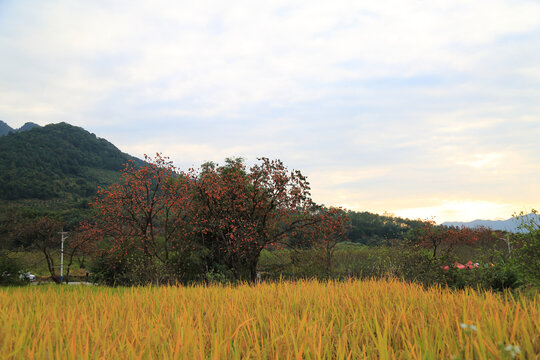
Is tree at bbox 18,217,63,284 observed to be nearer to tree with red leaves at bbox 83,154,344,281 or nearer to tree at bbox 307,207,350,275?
tree with red leaves at bbox 83,154,344,281

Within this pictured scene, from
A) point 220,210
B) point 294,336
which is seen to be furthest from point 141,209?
point 294,336

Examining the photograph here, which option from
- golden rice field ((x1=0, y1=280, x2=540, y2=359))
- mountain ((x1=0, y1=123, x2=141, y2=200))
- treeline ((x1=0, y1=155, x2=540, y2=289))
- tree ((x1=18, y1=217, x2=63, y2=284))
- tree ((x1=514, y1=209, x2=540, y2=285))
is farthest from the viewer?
mountain ((x1=0, y1=123, x2=141, y2=200))

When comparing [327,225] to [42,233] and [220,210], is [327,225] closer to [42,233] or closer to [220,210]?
[220,210]

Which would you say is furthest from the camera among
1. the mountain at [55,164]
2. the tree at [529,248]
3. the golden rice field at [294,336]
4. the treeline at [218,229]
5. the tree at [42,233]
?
the mountain at [55,164]

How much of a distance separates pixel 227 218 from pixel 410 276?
7.27m

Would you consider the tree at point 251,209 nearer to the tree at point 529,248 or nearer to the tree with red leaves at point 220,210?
the tree with red leaves at point 220,210

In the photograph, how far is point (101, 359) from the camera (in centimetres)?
257

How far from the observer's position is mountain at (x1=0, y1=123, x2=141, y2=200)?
76.8 meters

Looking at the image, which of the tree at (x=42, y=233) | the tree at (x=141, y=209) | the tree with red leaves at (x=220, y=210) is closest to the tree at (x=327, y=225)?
the tree with red leaves at (x=220, y=210)

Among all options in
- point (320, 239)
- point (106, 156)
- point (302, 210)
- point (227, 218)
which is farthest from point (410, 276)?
point (106, 156)

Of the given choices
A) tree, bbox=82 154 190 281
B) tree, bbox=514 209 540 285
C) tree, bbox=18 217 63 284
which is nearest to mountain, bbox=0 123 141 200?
tree, bbox=18 217 63 284

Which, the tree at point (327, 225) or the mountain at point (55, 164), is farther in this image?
the mountain at point (55, 164)

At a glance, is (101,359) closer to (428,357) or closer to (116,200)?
(428,357)

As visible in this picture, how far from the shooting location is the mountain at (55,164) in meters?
76.8
